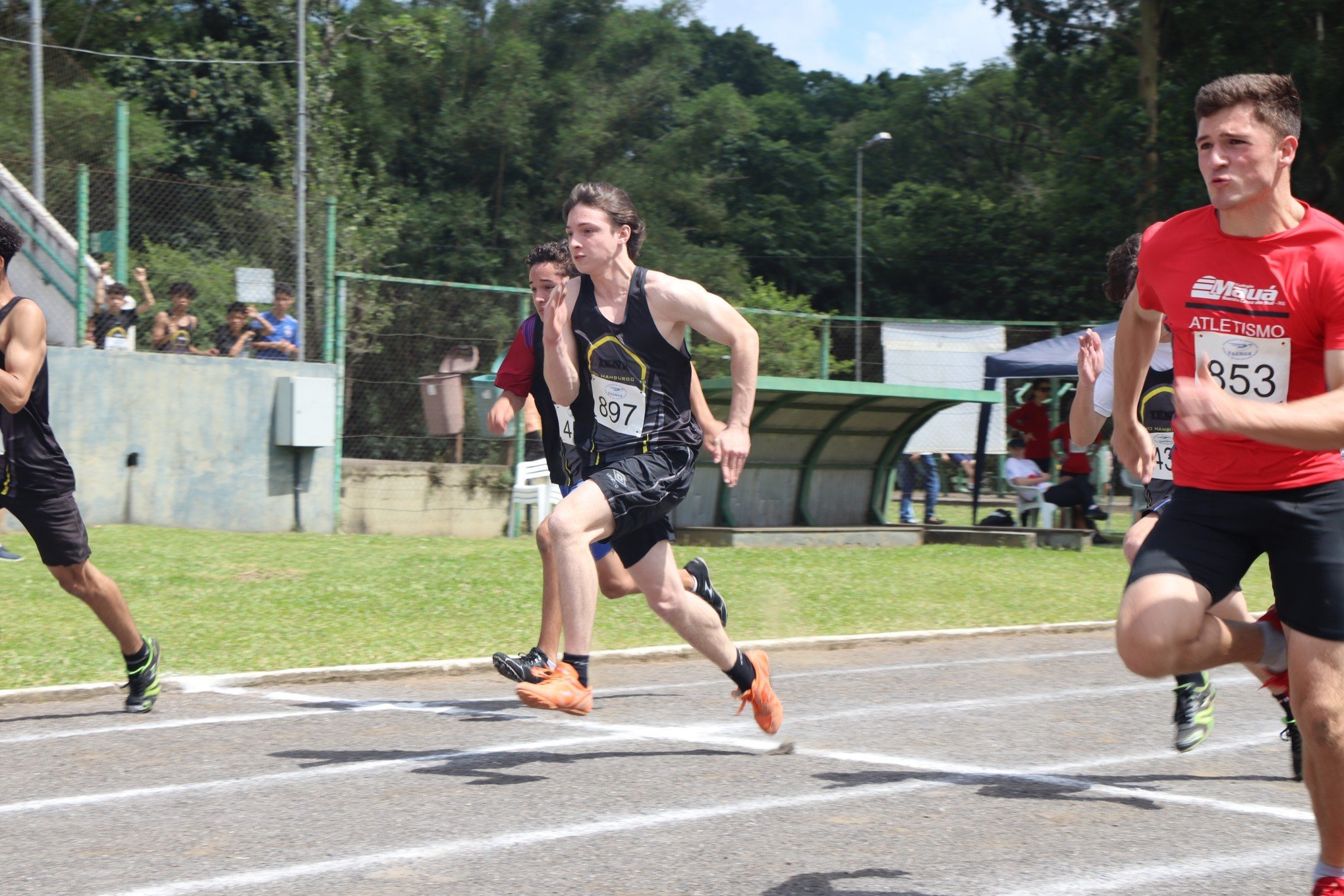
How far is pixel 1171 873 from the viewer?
13.7ft

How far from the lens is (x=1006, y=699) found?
7.36 meters

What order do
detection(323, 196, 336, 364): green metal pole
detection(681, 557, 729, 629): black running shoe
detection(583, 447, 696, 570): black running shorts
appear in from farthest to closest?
detection(323, 196, 336, 364): green metal pole → detection(681, 557, 729, 629): black running shoe → detection(583, 447, 696, 570): black running shorts

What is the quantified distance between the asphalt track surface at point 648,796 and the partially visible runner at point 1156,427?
18 cm

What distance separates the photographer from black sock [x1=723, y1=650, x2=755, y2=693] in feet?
19.2

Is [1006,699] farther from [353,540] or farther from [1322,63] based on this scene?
[1322,63]

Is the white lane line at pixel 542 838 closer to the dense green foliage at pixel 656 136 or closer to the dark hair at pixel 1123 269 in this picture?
the dark hair at pixel 1123 269

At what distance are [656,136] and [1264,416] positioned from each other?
4597cm

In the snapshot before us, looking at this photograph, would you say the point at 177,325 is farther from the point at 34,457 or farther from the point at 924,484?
the point at 924,484

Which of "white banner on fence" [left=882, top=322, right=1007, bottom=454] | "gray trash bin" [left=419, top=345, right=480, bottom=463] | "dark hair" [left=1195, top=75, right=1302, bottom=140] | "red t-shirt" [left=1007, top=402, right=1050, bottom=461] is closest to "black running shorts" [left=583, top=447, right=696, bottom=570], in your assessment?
"dark hair" [left=1195, top=75, right=1302, bottom=140]

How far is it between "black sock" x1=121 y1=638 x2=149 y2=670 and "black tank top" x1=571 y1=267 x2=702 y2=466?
6.91 feet

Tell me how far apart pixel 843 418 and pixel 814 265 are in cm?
3914

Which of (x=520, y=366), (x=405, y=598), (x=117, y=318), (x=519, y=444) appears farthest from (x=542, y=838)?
(x=519, y=444)

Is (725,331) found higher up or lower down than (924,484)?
higher up

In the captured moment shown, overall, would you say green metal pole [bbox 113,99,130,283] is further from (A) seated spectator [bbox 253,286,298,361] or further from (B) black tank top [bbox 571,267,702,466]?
(B) black tank top [bbox 571,267,702,466]
